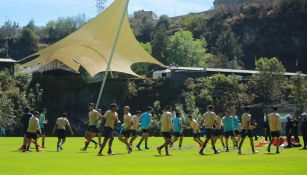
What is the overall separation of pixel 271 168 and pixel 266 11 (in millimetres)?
138496

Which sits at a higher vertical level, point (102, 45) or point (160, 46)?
point (160, 46)

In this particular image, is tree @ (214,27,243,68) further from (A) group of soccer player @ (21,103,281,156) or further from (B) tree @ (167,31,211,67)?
(A) group of soccer player @ (21,103,281,156)

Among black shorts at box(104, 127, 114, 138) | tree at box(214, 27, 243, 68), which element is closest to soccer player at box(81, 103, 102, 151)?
black shorts at box(104, 127, 114, 138)

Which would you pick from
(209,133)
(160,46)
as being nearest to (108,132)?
(209,133)

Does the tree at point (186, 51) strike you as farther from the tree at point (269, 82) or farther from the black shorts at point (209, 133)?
the black shorts at point (209, 133)

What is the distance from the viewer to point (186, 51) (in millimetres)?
132000

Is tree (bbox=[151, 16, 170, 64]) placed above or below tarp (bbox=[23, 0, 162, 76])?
above

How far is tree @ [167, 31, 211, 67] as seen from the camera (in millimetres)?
131750

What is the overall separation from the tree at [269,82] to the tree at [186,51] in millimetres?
36306

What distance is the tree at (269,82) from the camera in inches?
3632

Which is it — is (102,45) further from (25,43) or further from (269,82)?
(25,43)

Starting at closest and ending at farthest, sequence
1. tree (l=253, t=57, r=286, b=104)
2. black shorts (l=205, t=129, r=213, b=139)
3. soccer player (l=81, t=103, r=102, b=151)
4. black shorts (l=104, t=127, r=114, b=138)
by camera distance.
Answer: black shorts (l=104, t=127, r=114, b=138), black shorts (l=205, t=129, r=213, b=139), soccer player (l=81, t=103, r=102, b=151), tree (l=253, t=57, r=286, b=104)

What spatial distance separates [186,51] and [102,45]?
79279 mm

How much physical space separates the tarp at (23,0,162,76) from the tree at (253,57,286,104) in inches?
1587
